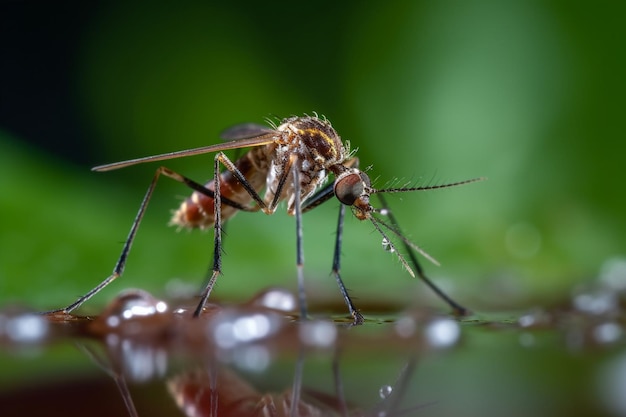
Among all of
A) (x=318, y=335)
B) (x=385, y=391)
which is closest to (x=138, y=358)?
(x=318, y=335)

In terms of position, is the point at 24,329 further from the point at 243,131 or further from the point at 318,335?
the point at 243,131

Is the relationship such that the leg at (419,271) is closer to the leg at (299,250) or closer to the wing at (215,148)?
the leg at (299,250)

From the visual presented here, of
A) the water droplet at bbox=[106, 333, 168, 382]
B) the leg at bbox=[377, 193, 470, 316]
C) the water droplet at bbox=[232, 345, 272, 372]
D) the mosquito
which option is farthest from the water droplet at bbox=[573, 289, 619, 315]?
the water droplet at bbox=[106, 333, 168, 382]

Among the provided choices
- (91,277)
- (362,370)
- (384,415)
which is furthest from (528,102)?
(384,415)

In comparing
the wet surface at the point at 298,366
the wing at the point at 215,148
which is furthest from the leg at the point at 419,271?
the wet surface at the point at 298,366

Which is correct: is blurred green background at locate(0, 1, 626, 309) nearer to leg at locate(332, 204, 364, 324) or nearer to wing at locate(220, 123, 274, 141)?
leg at locate(332, 204, 364, 324)

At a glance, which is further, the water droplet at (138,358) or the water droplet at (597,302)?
the water droplet at (597,302)
